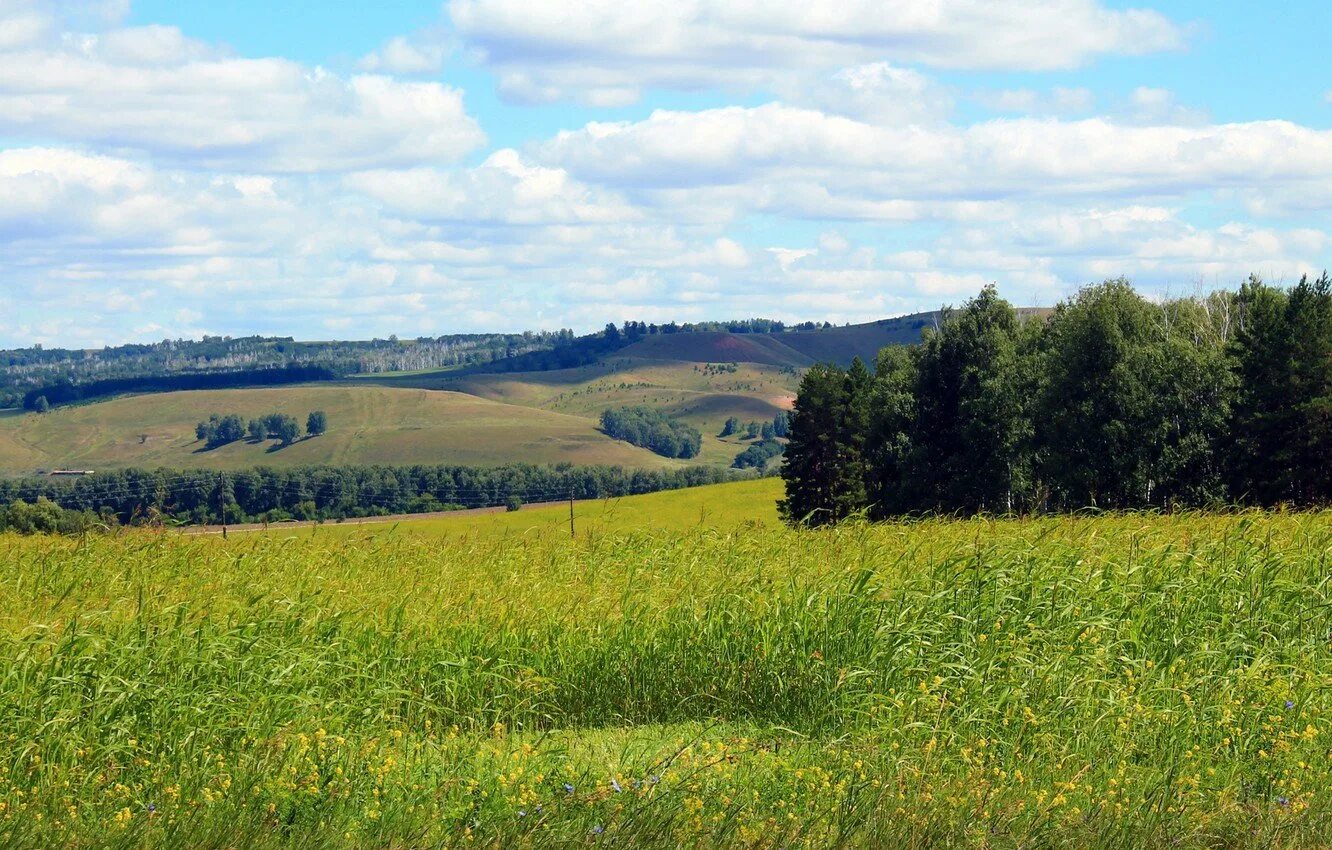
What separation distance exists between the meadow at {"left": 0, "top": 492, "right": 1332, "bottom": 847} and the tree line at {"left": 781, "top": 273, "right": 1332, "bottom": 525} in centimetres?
4336

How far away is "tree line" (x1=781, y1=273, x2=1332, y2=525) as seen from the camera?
192 feet

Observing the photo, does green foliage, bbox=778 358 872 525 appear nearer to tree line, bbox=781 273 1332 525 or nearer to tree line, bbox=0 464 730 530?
tree line, bbox=781 273 1332 525

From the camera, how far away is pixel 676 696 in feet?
36.4

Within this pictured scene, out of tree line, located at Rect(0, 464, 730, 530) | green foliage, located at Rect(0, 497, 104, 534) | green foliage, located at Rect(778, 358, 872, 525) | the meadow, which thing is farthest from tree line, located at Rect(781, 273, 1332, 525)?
tree line, located at Rect(0, 464, 730, 530)

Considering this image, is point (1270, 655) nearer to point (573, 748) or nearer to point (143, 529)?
point (573, 748)

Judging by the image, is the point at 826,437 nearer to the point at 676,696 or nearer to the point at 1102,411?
the point at 1102,411

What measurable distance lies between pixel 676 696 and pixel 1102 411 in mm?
55406

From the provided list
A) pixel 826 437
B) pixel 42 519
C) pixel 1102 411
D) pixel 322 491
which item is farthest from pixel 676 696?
pixel 322 491

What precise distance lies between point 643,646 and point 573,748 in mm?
1896

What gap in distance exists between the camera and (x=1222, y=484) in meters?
60.3

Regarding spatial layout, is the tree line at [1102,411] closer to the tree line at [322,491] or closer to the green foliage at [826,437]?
the green foliage at [826,437]

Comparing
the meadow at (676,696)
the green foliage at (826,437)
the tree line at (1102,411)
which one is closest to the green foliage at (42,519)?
the meadow at (676,696)

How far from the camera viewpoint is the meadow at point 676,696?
760cm

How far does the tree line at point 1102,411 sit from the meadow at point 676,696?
43.4 metres
